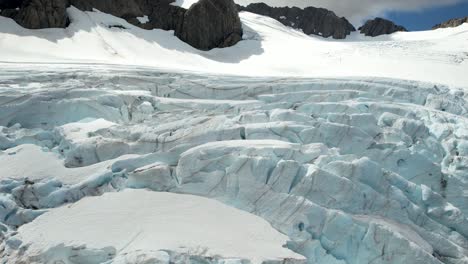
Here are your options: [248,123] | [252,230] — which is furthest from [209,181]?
[248,123]

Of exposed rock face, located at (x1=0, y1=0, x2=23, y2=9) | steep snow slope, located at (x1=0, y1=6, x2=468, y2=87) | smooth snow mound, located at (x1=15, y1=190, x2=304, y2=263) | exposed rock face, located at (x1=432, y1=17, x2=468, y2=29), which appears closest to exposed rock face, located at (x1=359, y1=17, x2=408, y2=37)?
exposed rock face, located at (x1=432, y1=17, x2=468, y2=29)

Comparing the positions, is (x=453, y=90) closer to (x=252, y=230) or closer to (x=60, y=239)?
(x=252, y=230)

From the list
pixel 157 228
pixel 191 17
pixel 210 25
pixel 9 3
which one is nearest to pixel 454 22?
pixel 210 25

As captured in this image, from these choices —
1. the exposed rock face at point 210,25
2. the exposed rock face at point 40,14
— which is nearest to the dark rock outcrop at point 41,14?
the exposed rock face at point 40,14

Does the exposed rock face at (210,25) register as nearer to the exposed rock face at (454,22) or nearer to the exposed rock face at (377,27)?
the exposed rock face at (454,22)

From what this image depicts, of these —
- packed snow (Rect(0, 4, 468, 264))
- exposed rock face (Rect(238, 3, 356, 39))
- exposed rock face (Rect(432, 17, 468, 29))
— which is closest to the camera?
packed snow (Rect(0, 4, 468, 264))

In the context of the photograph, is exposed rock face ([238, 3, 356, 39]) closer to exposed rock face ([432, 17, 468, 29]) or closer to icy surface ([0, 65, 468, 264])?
exposed rock face ([432, 17, 468, 29])
